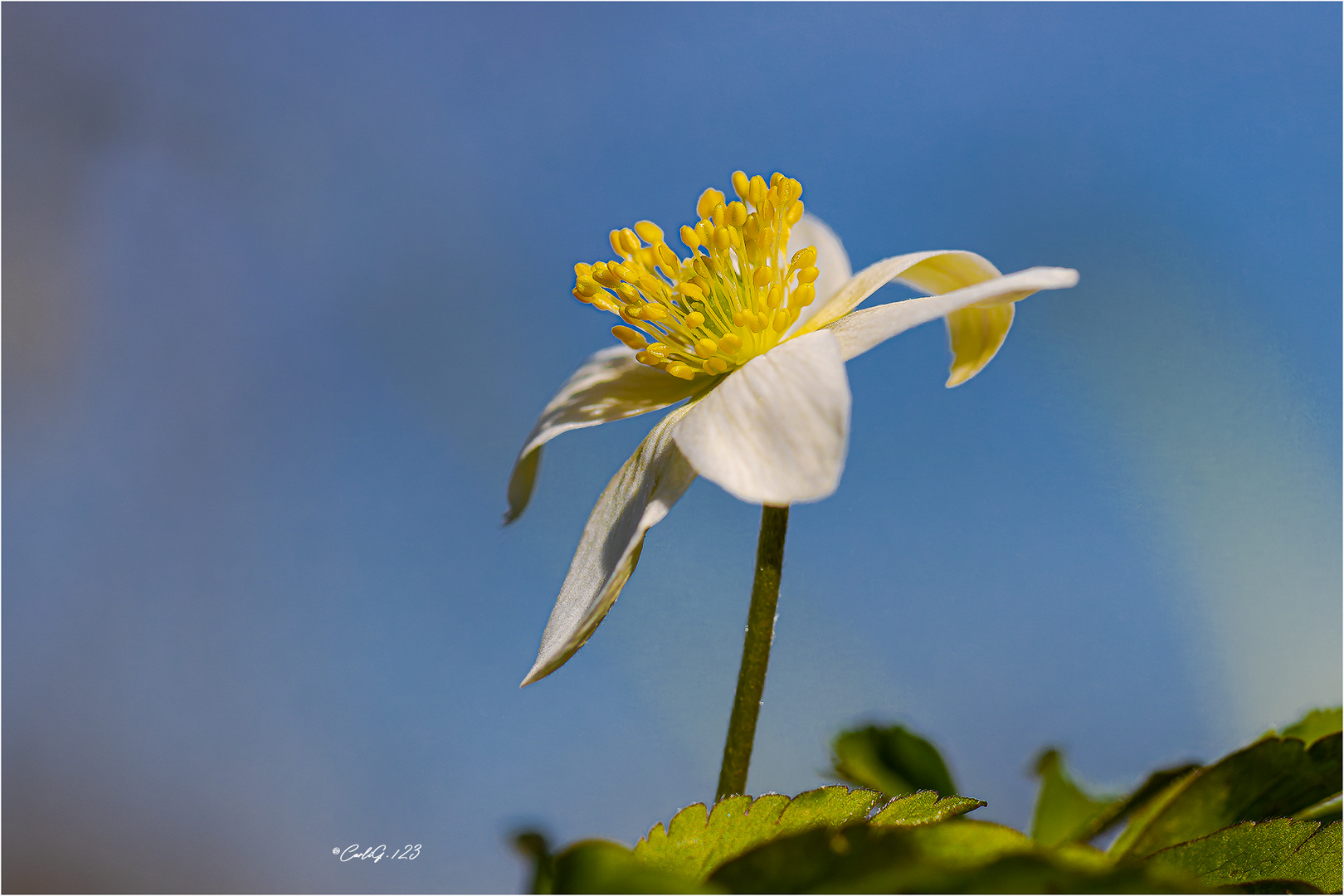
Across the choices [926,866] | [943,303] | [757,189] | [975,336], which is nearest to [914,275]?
[975,336]

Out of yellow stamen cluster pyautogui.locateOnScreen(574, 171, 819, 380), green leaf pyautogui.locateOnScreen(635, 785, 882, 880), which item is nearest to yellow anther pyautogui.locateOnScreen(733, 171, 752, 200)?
yellow stamen cluster pyautogui.locateOnScreen(574, 171, 819, 380)

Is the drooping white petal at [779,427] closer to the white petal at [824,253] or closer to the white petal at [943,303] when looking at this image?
the white petal at [943,303]

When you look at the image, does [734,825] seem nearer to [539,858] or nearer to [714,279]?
[539,858]

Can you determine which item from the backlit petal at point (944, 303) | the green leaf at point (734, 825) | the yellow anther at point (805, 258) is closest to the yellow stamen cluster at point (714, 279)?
the yellow anther at point (805, 258)

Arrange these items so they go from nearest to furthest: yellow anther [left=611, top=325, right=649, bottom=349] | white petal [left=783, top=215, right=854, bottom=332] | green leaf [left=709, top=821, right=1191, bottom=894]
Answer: green leaf [left=709, top=821, right=1191, bottom=894] → yellow anther [left=611, top=325, right=649, bottom=349] → white petal [left=783, top=215, right=854, bottom=332]

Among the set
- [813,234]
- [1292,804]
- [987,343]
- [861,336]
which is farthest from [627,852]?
[813,234]

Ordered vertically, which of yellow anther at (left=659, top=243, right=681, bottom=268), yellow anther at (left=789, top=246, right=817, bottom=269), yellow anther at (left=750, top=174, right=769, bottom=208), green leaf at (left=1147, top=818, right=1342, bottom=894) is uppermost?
yellow anther at (left=750, top=174, right=769, bottom=208)

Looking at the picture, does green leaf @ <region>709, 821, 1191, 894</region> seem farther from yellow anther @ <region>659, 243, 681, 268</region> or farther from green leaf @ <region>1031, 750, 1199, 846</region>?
yellow anther @ <region>659, 243, 681, 268</region>
